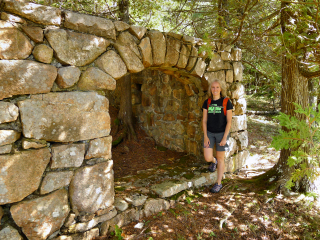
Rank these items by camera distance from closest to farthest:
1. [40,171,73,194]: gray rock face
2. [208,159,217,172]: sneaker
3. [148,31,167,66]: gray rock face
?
[40,171,73,194]: gray rock face, [148,31,167,66]: gray rock face, [208,159,217,172]: sneaker

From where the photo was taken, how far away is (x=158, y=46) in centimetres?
315

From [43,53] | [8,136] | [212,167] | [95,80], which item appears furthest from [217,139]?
[8,136]

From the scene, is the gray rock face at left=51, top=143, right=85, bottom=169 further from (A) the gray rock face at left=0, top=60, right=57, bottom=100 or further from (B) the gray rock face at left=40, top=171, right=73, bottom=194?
(A) the gray rock face at left=0, top=60, right=57, bottom=100

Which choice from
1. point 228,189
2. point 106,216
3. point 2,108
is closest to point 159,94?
point 228,189

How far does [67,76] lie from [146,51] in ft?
3.70

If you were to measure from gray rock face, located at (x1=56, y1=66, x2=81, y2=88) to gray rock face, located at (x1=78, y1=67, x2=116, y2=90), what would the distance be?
7cm

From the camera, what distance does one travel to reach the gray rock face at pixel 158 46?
121 inches

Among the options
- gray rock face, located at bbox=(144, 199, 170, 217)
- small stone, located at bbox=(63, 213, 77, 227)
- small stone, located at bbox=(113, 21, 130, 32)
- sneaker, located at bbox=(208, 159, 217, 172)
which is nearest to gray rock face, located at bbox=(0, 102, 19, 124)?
small stone, located at bbox=(63, 213, 77, 227)

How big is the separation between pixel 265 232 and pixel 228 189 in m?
1.08

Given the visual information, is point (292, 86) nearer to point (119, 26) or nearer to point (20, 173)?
point (119, 26)

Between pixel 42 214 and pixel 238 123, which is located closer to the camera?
pixel 42 214

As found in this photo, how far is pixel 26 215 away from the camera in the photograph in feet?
6.77

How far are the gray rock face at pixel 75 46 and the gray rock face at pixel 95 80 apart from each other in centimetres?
11

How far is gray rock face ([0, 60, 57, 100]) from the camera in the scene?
1.94m
